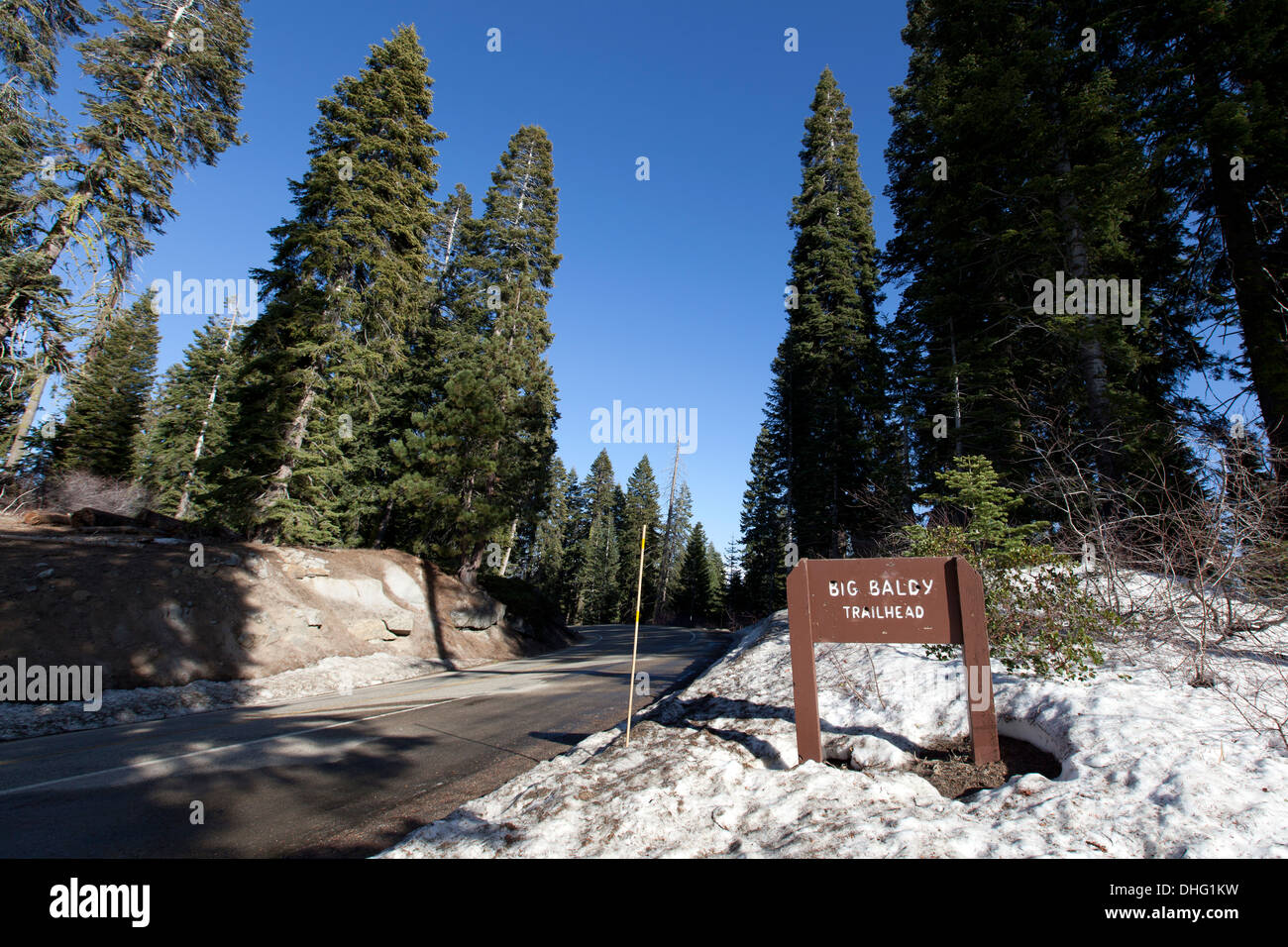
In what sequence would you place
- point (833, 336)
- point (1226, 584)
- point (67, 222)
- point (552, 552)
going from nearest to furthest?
point (1226, 584) → point (67, 222) → point (833, 336) → point (552, 552)

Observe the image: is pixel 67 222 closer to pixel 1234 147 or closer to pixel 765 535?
pixel 1234 147

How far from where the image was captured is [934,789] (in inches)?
154

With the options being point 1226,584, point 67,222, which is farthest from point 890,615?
point 67,222

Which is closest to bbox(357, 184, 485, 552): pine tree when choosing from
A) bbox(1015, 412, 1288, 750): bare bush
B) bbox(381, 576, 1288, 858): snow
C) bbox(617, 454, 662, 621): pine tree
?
bbox(381, 576, 1288, 858): snow

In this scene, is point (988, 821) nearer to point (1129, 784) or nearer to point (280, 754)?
point (1129, 784)

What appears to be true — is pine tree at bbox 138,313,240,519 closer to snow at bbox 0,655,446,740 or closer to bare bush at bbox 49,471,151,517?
bare bush at bbox 49,471,151,517

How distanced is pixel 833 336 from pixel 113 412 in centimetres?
4307

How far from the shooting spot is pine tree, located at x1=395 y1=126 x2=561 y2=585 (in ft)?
59.7

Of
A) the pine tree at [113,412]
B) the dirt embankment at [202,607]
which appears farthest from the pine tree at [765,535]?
the pine tree at [113,412]

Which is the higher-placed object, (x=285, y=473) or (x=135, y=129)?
(x=135, y=129)

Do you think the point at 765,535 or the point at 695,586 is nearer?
the point at 765,535

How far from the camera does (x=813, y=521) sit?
24.4 meters

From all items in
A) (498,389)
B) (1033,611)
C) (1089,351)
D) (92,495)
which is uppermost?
(498,389)

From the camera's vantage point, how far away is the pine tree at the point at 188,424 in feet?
105
